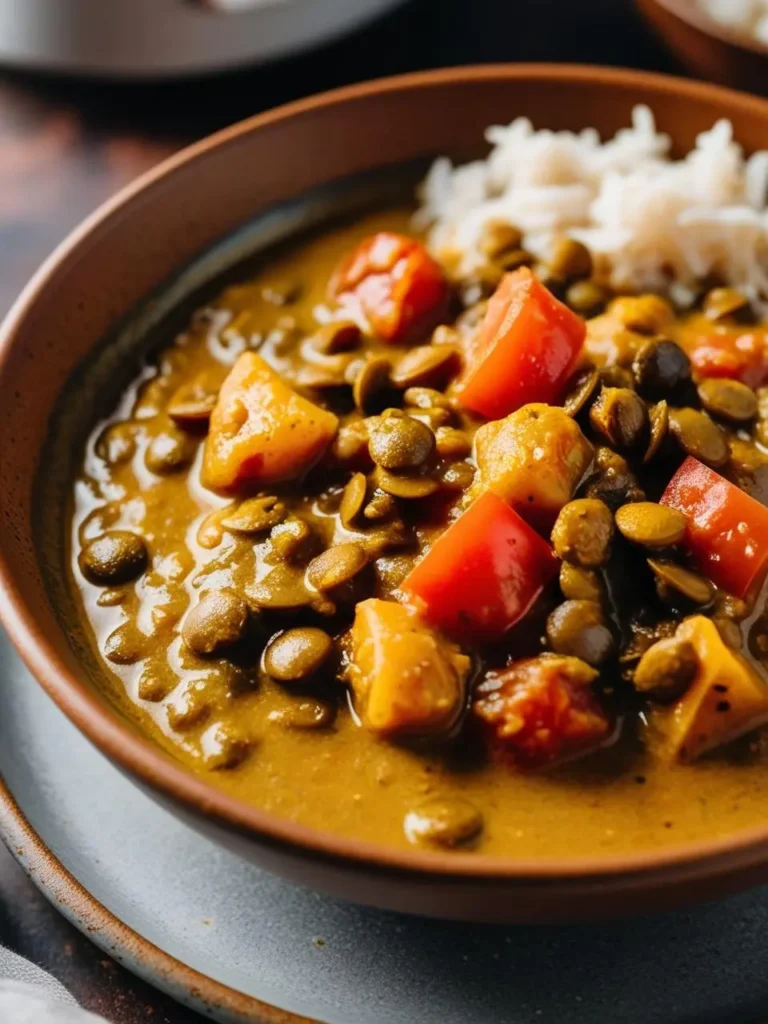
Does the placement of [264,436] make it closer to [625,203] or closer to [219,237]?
[219,237]

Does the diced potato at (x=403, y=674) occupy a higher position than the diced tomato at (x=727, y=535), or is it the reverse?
the diced tomato at (x=727, y=535)

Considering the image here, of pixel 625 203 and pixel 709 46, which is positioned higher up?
pixel 709 46

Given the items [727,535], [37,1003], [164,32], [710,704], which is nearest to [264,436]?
[727,535]

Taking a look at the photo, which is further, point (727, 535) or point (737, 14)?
point (737, 14)

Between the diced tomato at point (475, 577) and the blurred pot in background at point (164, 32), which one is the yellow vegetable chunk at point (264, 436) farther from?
the blurred pot in background at point (164, 32)

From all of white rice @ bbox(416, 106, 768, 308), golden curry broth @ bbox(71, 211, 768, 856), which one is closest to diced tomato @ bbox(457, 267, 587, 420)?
golden curry broth @ bbox(71, 211, 768, 856)

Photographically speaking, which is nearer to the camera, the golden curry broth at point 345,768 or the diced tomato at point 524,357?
the golden curry broth at point 345,768

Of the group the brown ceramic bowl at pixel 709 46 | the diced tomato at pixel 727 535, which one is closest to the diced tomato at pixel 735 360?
the diced tomato at pixel 727 535
